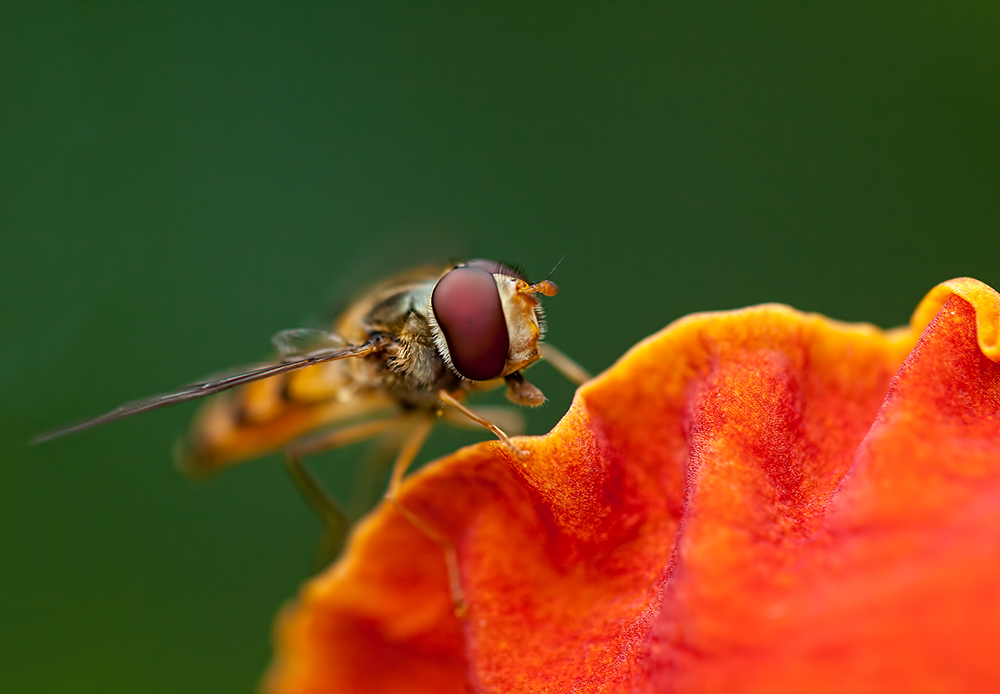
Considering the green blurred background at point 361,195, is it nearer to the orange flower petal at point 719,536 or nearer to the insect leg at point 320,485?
the insect leg at point 320,485

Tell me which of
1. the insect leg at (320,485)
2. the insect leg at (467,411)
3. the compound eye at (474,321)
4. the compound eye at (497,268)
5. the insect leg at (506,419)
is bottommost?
the insect leg at (320,485)

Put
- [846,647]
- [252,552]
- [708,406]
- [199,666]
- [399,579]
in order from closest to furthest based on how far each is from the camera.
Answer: [846,647], [708,406], [399,579], [199,666], [252,552]

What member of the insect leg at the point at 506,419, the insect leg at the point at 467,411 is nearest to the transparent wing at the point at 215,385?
the insect leg at the point at 467,411

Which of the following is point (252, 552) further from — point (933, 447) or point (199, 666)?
point (933, 447)

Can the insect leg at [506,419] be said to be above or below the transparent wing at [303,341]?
below

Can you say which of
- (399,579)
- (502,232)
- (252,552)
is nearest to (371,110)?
(502,232)

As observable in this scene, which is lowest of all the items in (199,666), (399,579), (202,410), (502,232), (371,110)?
(199,666)

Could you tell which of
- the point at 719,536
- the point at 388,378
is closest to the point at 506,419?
the point at 388,378
